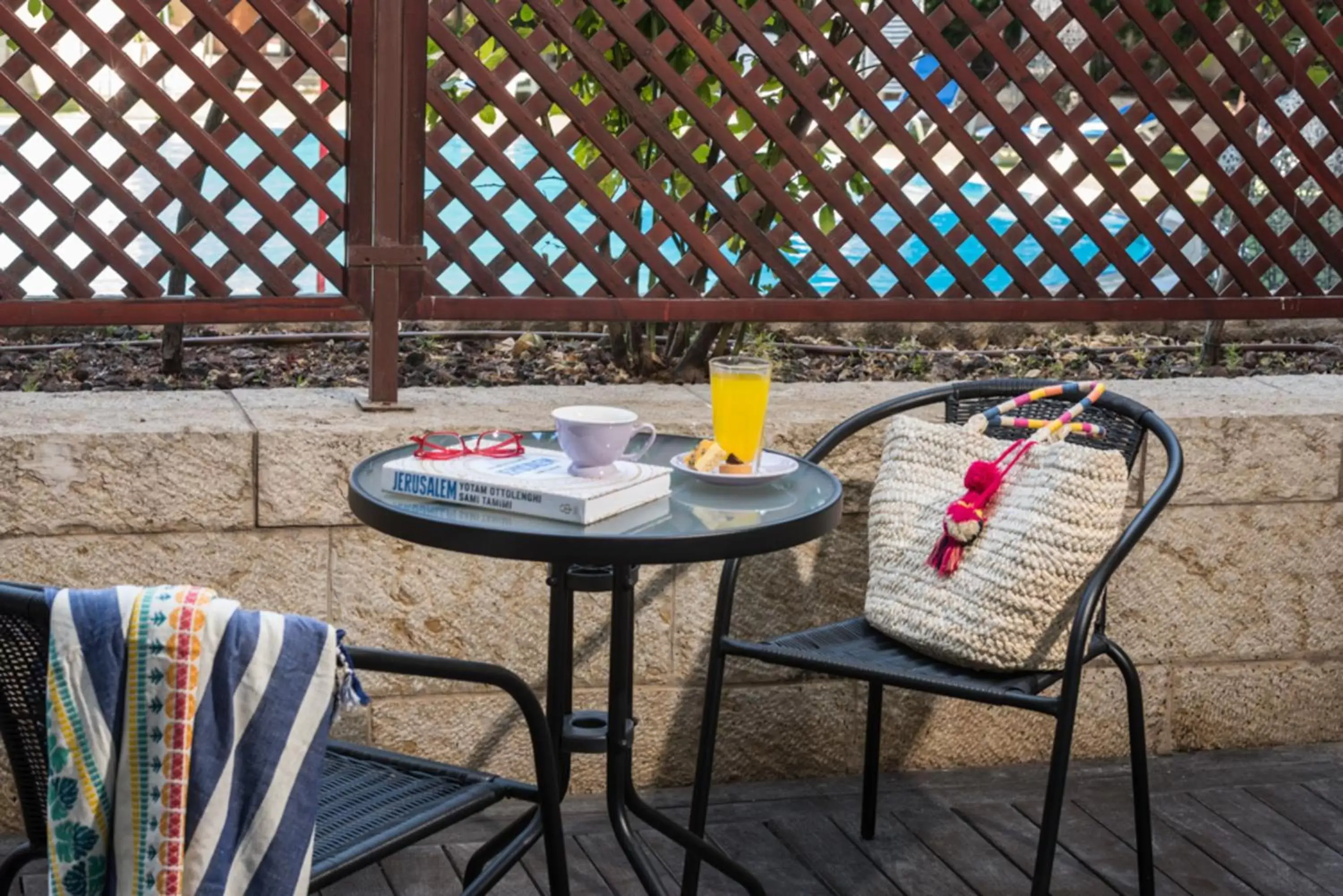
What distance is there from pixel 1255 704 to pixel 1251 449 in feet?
1.71

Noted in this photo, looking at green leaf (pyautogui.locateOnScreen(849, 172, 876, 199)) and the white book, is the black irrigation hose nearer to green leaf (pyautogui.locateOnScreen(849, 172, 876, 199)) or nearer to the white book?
green leaf (pyautogui.locateOnScreen(849, 172, 876, 199))

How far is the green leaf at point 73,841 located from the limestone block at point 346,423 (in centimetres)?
132

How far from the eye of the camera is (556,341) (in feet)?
16.0

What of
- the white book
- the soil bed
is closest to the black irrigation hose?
the soil bed

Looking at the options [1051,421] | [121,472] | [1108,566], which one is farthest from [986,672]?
[121,472]

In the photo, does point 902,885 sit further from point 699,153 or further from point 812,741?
point 699,153

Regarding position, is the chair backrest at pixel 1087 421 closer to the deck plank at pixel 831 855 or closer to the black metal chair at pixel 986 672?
the black metal chair at pixel 986 672

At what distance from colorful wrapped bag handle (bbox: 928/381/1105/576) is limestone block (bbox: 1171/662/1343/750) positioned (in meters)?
0.81

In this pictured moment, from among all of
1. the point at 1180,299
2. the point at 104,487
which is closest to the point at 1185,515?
the point at 1180,299

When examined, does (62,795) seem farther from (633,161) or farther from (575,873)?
(633,161)

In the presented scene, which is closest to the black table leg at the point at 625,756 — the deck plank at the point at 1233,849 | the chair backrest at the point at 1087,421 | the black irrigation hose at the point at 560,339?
the chair backrest at the point at 1087,421

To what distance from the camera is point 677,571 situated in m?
3.11

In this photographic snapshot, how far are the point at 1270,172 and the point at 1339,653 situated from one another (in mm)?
936

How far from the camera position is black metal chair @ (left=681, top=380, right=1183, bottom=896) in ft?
8.12
